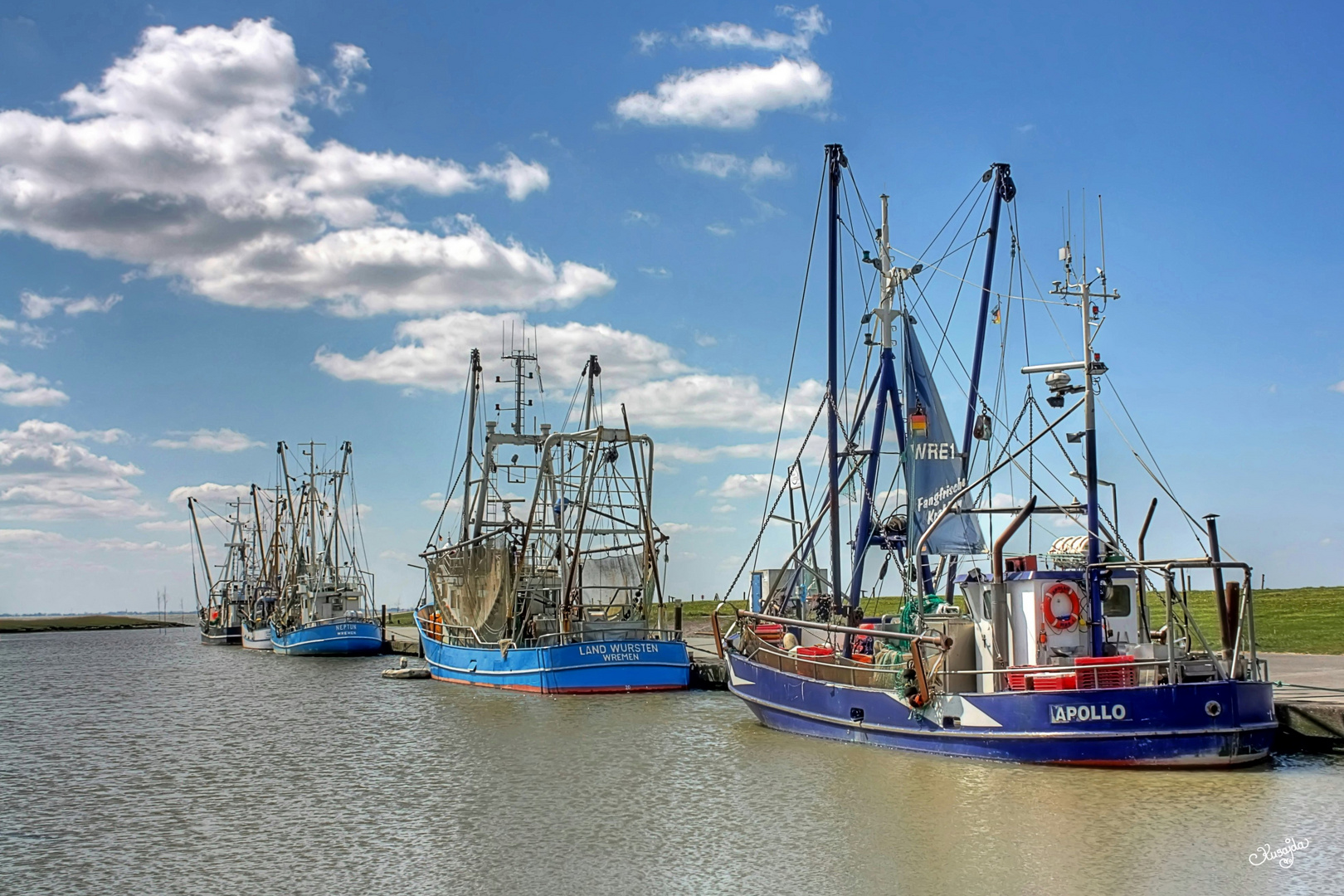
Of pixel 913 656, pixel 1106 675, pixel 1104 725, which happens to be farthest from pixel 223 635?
pixel 1104 725

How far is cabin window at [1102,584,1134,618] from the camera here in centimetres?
2355

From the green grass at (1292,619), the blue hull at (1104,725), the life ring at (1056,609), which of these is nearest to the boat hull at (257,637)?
the green grass at (1292,619)

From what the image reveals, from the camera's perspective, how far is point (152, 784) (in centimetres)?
2502

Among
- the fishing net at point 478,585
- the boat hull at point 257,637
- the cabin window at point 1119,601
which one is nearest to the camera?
the cabin window at point 1119,601

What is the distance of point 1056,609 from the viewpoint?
2297 centimetres

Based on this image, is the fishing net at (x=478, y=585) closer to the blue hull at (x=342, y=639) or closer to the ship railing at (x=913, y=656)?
the ship railing at (x=913, y=656)

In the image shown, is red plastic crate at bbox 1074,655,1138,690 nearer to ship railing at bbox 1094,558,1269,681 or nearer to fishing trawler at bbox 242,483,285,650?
ship railing at bbox 1094,558,1269,681

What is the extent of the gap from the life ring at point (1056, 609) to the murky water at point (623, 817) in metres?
3.08

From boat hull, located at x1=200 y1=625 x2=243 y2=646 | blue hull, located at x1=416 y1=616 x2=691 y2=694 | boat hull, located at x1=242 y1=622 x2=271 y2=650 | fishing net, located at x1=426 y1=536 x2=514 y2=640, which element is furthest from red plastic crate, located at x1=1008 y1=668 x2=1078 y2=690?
boat hull, located at x1=200 y1=625 x2=243 y2=646

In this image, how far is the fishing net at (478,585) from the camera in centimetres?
4228

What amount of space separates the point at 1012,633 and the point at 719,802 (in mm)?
7160

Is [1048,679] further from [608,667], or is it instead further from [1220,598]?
[608,667]

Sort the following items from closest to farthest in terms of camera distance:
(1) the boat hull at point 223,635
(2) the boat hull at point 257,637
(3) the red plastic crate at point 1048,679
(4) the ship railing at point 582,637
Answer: (3) the red plastic crate at point 1048,679 → (4) the ship railing at point 582,637 → (2) the boat hull at point 257,637 → (1) the boat hull at point 223,635

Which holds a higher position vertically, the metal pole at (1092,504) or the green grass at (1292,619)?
the metal pole at (1092,504)
